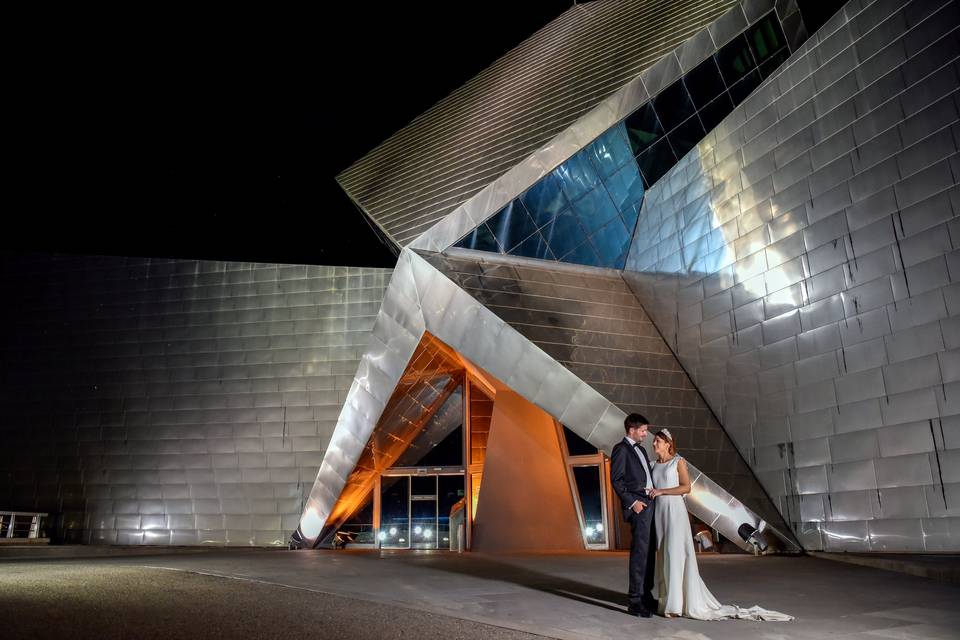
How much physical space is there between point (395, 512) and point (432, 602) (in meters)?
13.4

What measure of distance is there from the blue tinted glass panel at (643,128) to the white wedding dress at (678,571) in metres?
8.62

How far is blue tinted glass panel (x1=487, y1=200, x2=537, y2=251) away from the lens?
12.3 meters

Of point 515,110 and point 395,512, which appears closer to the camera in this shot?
point 515,110

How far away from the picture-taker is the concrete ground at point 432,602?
409cm

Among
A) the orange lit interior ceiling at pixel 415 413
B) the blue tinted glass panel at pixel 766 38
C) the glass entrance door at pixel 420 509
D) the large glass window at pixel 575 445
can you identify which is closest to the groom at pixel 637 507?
the orange lit interior ceiling at pixel 415 413

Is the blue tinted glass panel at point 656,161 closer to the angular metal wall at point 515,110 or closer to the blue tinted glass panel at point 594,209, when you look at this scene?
the blue tinted glass panel at point 594,209

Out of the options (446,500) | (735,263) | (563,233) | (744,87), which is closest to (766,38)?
(744,87)

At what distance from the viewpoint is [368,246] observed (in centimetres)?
2405

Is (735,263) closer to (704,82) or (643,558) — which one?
(704,82)

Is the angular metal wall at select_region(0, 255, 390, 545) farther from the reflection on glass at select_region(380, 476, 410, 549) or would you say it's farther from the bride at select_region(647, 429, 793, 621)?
the bride at select_region(647, 429, 793, 621)

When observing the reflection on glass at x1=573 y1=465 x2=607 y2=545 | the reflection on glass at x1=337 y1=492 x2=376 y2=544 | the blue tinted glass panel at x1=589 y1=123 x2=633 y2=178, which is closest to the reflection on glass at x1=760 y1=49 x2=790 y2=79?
the blue tinted glass panel at x1=589 y1=123 x2=633 y2=178

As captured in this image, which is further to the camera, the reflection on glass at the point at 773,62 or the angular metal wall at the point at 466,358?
the reflection on glass at the point at 773,62

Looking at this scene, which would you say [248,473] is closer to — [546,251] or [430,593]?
[546,251]

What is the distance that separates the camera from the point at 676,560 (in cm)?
492
